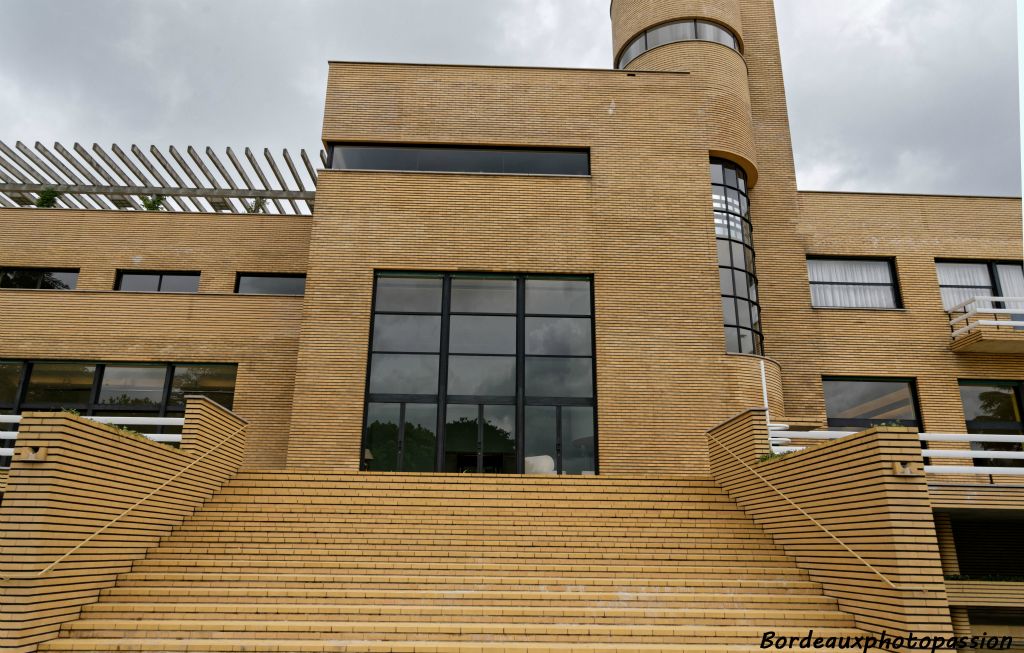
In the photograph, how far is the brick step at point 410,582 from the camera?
7.21 m

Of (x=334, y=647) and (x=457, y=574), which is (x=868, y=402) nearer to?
(x=457, y=574)

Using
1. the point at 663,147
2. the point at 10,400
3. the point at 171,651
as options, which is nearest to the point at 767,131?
the point at 663,147

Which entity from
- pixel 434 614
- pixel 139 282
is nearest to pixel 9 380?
pixel 139 282

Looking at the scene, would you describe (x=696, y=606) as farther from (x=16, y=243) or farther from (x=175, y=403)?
(x=16, y=243)

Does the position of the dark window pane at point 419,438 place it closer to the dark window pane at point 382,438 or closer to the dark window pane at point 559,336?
the dark window pane at point 382,438

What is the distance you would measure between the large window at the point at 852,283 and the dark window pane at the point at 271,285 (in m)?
13.7

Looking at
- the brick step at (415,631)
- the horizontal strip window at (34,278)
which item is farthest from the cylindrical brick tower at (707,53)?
the horizontal strip window at (34,278)

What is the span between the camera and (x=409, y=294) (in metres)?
14.2

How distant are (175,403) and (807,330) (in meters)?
15.6

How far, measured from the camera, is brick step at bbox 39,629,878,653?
234 inches

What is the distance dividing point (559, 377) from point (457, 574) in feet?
22.0

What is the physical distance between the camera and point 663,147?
1541cm

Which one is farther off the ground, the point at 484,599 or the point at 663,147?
the point at 663,147

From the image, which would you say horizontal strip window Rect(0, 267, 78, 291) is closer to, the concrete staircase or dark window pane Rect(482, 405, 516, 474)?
the concrete staircase
